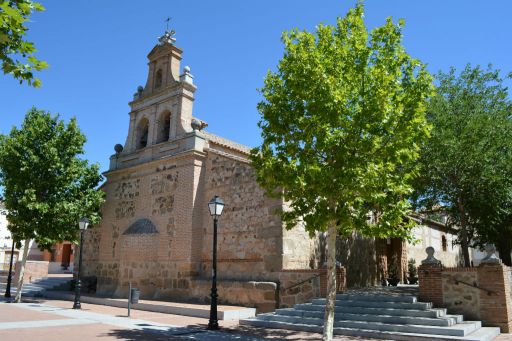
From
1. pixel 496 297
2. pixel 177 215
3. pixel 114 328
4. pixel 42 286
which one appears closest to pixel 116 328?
pixel 114 328

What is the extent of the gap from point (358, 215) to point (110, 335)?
6.78 metres

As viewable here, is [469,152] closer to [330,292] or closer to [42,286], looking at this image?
[330,292]

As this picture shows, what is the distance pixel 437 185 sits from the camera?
14.6 m

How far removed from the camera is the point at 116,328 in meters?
11.0

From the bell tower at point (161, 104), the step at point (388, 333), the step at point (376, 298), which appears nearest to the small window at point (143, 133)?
the bell tower at point (161, 104)

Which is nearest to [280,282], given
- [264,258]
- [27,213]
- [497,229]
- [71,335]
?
[264,258]

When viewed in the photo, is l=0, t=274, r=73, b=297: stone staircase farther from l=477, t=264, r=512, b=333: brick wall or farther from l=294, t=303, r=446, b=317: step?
l=477, t=264, r=512, b=333: brick wall

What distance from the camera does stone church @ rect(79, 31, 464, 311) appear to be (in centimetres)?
1439

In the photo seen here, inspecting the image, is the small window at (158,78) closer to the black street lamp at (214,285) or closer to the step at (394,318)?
the black street lamp at (214,285)

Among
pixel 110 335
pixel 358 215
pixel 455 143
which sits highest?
pixel 455 143

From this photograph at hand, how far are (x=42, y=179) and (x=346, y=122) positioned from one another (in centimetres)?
1495

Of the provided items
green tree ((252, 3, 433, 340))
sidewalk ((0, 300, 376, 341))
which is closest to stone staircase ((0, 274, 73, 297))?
sidewalk ((0, 300, 376, 341))

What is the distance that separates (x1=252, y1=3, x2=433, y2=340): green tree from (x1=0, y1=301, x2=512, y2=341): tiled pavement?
9.24ft

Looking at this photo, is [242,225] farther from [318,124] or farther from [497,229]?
[497,229]
